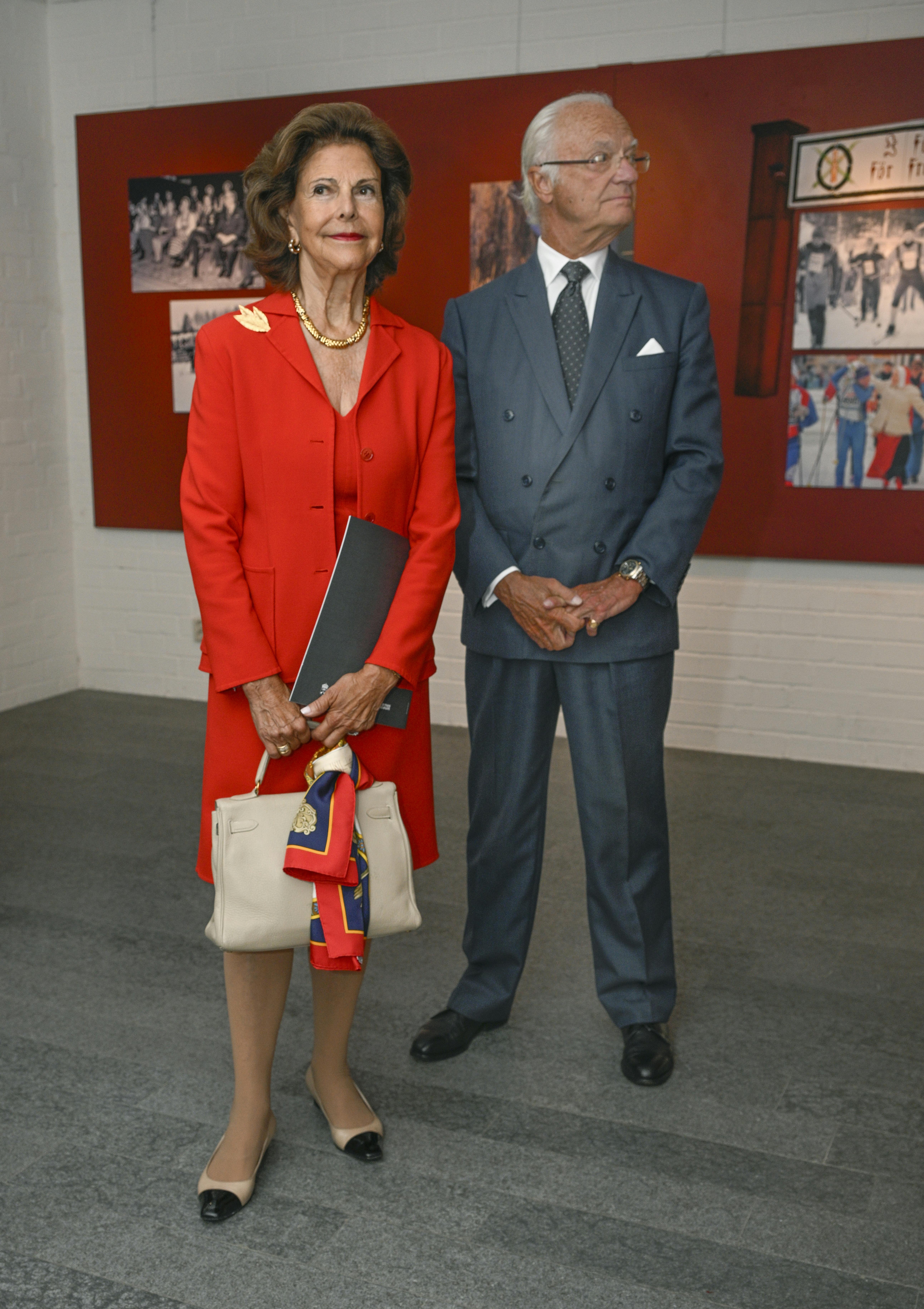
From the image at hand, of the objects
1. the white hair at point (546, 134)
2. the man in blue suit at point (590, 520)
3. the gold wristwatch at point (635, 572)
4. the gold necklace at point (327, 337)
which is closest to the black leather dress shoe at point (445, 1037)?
the man in blue suit at point (590, 520)

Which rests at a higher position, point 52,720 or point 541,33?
point 541,33

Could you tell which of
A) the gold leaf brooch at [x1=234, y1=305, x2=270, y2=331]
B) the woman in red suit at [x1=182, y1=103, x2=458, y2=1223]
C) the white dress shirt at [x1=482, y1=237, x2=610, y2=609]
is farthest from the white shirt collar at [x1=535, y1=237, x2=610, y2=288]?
the gold leaf brooch at [x1=234, y1=305, x2=270, y2=331]

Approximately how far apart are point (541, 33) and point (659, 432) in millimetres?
3112

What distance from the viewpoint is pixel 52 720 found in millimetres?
A: 5328

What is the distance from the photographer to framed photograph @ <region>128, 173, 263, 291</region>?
17.4ft

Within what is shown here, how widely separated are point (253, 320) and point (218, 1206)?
142cm

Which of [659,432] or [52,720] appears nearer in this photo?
[659,432]

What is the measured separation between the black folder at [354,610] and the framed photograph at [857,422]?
3.03m

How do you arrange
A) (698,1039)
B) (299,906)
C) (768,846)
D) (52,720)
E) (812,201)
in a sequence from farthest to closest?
(52,720)
(812,201)
(768,846)
(698,1039)
(299,906)

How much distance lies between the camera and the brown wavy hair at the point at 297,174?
71.8 inches

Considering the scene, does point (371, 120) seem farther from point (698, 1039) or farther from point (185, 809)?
point (185, 809)

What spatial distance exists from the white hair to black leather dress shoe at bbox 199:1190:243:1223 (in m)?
1.88

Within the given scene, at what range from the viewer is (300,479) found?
1858 mm

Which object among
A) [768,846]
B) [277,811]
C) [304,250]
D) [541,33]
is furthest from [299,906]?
[541,33]
